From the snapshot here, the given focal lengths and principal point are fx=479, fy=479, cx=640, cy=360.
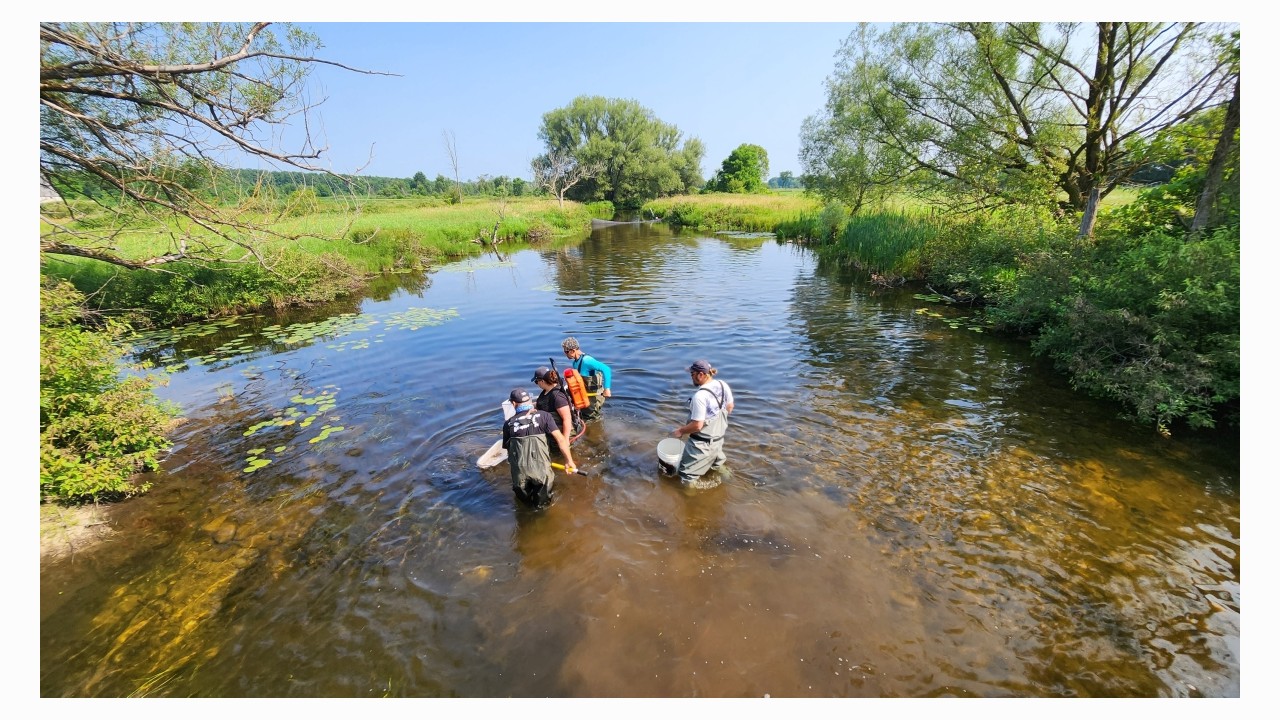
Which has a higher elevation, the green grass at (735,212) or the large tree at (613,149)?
the large tree at (613,149)

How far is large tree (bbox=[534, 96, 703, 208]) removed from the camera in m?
64.4

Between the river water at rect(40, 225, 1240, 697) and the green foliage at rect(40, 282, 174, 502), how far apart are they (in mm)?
590

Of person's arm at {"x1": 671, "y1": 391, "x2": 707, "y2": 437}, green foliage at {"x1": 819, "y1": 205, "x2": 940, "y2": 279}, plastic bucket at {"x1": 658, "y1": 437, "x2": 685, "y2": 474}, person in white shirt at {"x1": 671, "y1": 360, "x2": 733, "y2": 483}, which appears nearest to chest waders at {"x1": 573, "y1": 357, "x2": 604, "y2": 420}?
plastic bucket at {"x1": 658, "y1": 437, "x2": 685, "y2": 474}

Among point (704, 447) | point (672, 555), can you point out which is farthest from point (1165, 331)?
point (672, 555)

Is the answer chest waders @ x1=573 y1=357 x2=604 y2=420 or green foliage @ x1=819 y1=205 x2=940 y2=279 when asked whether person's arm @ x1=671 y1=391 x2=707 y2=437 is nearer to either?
chest waders @ x1=573 y1=357 x2=604 y2=420

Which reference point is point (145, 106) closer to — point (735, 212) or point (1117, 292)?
point (1117, 292)

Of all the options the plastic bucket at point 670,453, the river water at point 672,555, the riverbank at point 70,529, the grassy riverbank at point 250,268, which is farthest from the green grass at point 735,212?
the riverbank at point 70,529

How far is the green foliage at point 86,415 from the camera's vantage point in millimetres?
5977

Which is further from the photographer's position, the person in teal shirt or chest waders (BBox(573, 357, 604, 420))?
chest waders (BBox(573, 357, 604, 420))

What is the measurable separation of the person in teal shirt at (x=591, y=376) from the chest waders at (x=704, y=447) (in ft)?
7.31

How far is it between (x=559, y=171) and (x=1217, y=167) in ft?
197

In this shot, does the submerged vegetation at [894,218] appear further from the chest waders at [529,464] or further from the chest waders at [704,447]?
the chest waders at [704,447]

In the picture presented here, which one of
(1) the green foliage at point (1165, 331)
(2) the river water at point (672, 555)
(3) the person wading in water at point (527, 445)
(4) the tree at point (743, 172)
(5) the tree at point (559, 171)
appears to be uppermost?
(4) the tree at point (743, 172)

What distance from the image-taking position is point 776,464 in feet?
24.5
